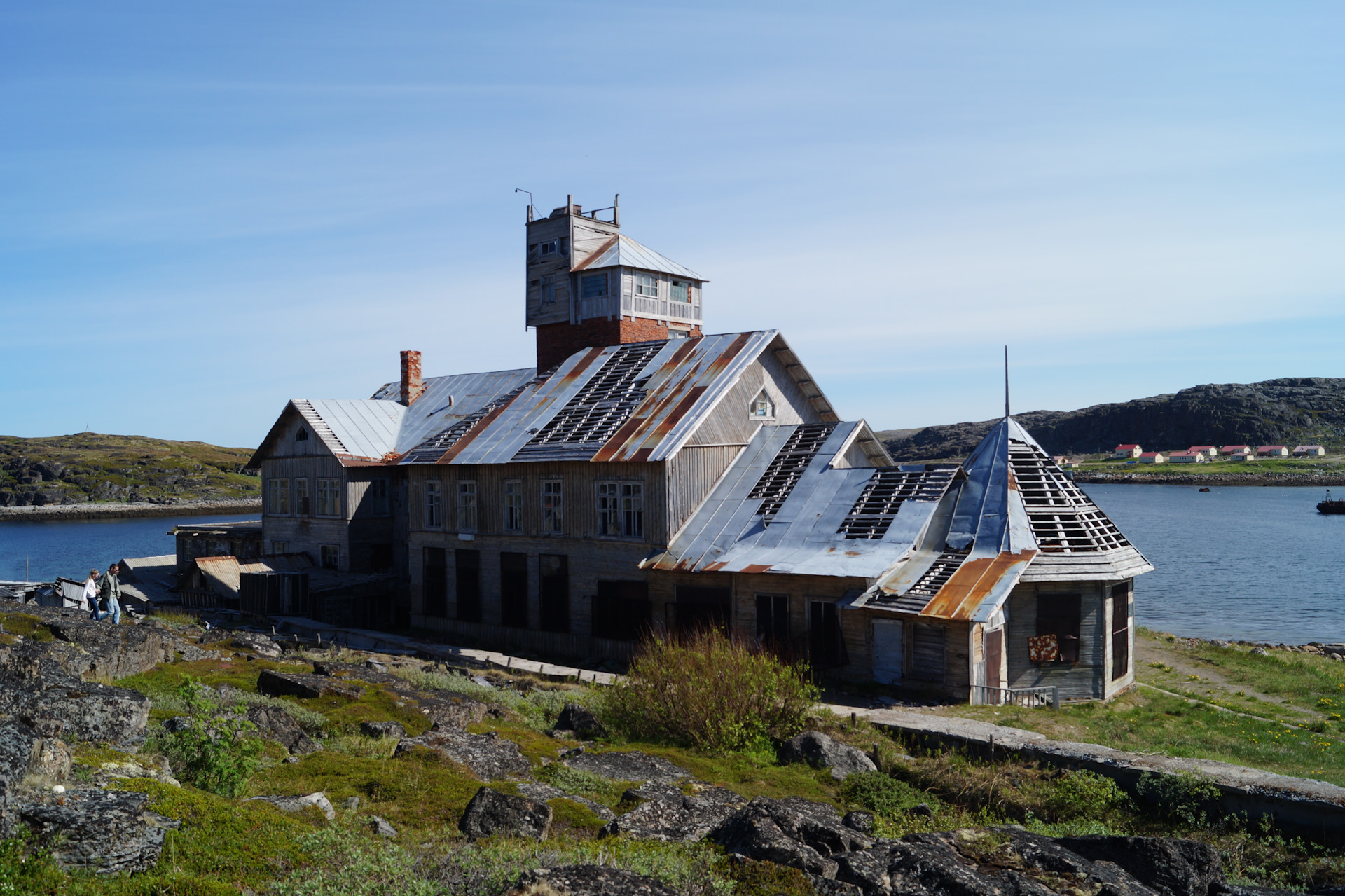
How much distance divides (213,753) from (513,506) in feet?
77.0

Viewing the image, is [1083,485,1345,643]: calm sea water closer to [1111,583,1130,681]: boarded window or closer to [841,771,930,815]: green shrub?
[1111,583,1130,681]: boarded window

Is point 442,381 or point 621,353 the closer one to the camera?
point 621,353

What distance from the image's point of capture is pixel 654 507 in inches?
1195

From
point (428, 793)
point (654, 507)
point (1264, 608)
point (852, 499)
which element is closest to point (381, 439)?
point (654, 507)

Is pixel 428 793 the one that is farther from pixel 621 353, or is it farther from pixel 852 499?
pixel 621 353

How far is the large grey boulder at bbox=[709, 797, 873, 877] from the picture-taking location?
33.1ft

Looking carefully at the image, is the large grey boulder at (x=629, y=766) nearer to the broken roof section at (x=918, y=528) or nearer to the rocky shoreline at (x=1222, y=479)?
the broken roof section at (x=918, y=528)

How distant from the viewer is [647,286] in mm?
42344

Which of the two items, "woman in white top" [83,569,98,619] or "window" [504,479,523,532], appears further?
"window" [504,479,523,532]

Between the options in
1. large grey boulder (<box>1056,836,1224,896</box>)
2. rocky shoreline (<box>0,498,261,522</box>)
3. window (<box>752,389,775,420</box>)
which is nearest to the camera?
large grey boulder (<box>1056,836,1224,896</box>)

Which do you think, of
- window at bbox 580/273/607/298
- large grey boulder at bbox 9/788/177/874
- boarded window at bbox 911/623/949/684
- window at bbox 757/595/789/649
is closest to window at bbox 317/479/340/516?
window at bbox 580/273/607/298

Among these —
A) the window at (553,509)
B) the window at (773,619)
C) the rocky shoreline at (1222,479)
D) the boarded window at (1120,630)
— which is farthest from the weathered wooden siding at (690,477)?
the rocky shoreline at (1222,479)

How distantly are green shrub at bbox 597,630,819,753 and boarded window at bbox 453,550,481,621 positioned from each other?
701 inches

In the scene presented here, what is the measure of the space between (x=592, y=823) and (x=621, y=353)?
27500mm
